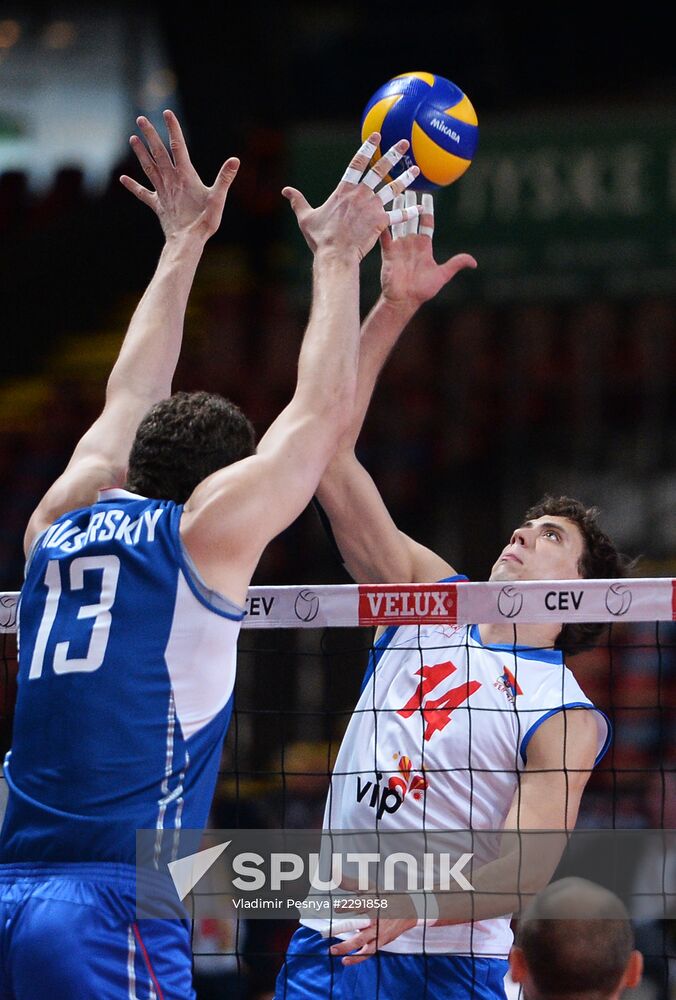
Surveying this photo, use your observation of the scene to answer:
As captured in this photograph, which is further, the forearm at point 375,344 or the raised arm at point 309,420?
the forearm at point 375,344

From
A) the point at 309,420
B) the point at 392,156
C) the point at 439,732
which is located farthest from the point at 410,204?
the point at 439,732

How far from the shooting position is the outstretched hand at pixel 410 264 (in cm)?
475

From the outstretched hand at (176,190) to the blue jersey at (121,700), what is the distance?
4.29 ft

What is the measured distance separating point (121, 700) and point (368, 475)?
1.67m

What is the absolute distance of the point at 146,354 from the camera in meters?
4.03

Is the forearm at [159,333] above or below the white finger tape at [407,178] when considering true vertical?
below

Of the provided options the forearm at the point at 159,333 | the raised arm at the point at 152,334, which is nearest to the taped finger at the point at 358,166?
the raised arm at the point at 152,334

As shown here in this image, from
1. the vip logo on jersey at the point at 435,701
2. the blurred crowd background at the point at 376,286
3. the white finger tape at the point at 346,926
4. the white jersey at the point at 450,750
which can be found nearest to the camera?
the white finger tape at the point at 346,926

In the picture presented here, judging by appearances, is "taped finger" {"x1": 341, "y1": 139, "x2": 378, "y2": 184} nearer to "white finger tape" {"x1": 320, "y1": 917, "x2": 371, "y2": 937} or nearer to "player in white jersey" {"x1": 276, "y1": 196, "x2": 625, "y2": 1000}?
"player in white jersey" {"x1": 276, "y1": 196, "x2": 625, "y2": 1000}

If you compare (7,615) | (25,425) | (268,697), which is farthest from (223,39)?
(7,615)

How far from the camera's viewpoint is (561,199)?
45.8ft

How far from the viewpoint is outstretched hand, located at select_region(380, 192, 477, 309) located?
4.75 metres

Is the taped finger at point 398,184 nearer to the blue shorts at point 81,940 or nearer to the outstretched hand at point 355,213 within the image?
the outstretched hand at point 355,213

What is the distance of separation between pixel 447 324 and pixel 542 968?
12.5 m
